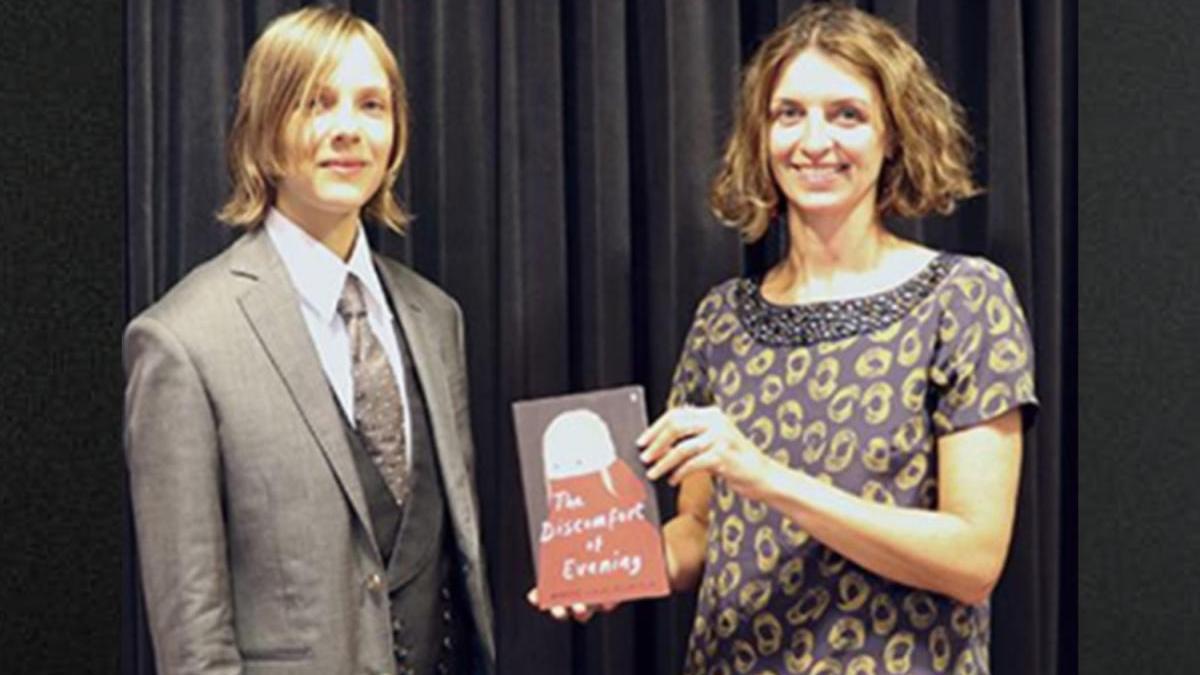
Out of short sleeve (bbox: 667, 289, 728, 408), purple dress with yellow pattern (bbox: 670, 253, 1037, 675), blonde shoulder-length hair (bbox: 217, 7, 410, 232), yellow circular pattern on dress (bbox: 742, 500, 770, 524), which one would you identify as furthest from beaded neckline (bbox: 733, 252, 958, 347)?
blonde shoulder-length hair (bbox: 217, 7, 410, 232)

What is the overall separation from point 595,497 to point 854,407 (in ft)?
1.19

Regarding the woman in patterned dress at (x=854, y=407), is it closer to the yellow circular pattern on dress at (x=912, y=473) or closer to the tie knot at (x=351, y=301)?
the yellow circular pattern on dress at (x=912, y=473)

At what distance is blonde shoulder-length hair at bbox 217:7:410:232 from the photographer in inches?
85.7

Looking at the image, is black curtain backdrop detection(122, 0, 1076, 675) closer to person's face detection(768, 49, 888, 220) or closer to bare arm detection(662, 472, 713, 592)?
bare arm detection(662, 472, 713, 592)

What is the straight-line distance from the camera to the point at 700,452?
2094mm

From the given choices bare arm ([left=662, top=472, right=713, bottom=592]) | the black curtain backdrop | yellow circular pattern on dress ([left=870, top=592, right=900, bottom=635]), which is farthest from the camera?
the black curtain backdrop

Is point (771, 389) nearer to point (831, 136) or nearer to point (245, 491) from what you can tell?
point (831, 136)

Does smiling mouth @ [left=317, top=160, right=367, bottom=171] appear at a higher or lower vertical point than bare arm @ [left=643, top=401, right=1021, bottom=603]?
higher

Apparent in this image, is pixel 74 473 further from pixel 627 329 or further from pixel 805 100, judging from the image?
pixel 805 100

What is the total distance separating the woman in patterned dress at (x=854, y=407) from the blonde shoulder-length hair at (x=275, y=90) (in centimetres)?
60

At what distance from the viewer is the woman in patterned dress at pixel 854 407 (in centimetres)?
210

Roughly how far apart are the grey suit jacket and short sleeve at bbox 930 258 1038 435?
0.78 m

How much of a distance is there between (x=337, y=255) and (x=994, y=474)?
0.93m

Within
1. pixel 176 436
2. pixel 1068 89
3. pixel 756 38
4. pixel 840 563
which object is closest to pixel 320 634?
pixel 176 436
